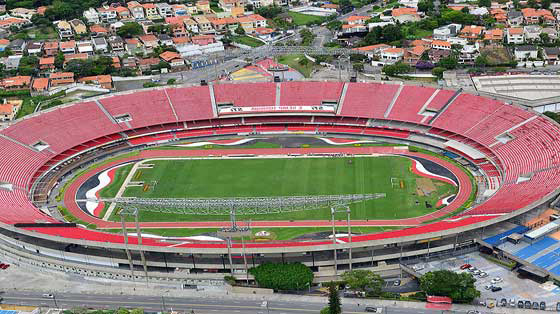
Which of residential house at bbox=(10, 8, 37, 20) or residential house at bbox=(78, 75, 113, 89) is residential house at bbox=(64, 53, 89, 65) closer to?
residential house at bbox=(78, 75, 113, 89)

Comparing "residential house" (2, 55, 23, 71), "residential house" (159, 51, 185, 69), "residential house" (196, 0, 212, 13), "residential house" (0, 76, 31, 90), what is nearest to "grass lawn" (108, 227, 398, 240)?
"residential house" (0, 76, 31, 90)

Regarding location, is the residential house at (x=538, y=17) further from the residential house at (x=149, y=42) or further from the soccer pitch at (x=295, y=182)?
the residential house at (x=149, y=42)

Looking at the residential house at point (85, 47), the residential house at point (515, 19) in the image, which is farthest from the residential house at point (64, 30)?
the residential house at point (515, 19)

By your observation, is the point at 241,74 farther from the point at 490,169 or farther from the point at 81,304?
the point at 81,304

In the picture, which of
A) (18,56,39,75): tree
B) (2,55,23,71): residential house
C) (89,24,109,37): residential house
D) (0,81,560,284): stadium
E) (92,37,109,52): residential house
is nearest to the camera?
(0,81,560,284): stadium

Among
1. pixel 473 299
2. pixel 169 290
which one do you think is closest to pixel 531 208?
pixel 473 299

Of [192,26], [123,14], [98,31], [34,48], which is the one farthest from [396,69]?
[123,14]
